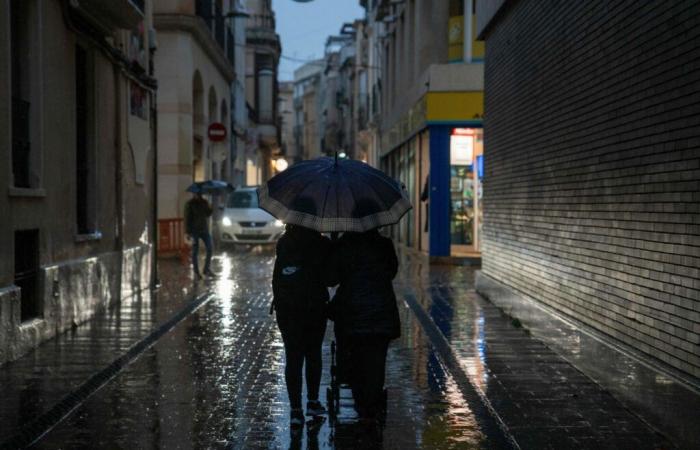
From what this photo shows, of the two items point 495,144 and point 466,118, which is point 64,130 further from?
point 466,118

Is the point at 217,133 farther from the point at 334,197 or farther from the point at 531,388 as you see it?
the point at 334,197

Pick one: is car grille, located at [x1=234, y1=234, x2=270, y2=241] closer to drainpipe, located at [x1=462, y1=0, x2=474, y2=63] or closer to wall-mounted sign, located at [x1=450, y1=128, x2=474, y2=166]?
wall-mounted sign, located at [x1=450, y1=128, x2=474, y2=166]

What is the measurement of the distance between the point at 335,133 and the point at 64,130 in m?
70.0

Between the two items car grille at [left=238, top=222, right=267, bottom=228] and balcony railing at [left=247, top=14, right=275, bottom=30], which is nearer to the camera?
car grille at [left=238, top=222, right=267, bottom=228]

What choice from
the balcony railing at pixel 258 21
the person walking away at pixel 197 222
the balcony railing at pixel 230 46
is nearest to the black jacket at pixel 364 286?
the person walking away at pixel 197 222

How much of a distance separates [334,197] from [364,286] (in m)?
0.64

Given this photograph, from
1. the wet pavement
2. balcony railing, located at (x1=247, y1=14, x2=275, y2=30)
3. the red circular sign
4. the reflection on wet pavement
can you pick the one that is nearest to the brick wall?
the wet pavement

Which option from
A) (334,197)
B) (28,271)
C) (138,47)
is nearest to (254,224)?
(138,47)

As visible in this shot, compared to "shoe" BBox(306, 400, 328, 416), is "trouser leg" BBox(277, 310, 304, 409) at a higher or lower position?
higher

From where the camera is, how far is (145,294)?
15422 mm

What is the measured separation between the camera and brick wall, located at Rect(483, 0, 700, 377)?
21.6ft

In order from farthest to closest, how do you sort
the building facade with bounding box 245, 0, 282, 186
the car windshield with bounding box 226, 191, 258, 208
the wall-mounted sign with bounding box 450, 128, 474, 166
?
the building facade with bounding box 245, 0, 282, 186, the car windshield with bounding box 226, 191, 258, 208, the wall-mounted sign with bounding box 450, 128, 474, 166

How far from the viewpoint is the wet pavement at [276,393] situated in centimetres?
644

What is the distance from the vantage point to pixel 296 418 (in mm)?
6730
